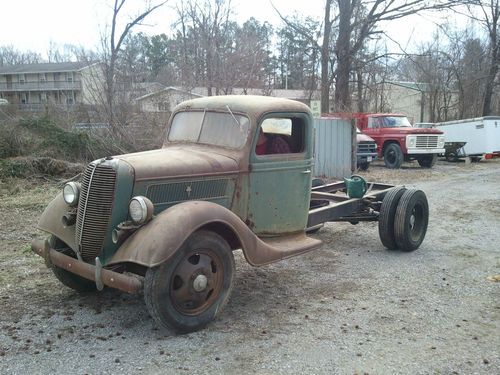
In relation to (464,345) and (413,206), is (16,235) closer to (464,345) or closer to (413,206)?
(413,206)

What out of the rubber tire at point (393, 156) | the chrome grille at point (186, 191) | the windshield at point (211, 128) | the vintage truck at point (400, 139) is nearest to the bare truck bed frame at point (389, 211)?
the windshield at point (211, 128)

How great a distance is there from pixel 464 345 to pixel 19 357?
336 centimetres

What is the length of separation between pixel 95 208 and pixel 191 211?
2.68 feet

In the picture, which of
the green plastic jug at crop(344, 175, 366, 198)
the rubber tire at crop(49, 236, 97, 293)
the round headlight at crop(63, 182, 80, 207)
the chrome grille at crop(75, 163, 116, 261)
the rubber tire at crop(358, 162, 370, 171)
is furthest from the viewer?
the rubber tire at crop(358, 162, 370, 171)

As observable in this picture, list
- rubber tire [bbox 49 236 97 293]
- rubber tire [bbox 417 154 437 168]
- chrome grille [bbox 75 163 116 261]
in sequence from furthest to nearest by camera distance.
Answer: rubber tire [bbox 417 154 437 168] → rubber tire [bbox 49 236 97 293] → chrome grille [bbox 75 163 116 261]

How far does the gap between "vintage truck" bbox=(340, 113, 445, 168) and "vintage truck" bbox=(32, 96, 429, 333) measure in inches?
485

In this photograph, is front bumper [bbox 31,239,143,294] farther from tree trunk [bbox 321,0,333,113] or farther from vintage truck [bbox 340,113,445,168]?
tree trunk [bbox 321,0,333,113]

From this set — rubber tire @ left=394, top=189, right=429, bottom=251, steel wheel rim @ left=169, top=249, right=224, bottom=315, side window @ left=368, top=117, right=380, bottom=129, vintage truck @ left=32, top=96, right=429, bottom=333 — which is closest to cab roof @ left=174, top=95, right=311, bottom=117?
vintage truck @ left=32, top=96, right=429, bottom=333

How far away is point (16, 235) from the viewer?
7.19 meters

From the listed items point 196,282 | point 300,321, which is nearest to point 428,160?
point 300,321

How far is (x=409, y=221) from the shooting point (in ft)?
21.3

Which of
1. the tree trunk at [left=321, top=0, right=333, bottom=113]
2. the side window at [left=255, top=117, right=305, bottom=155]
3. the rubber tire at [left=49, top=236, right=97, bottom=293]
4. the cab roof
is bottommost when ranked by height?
the rubber tire at [left=49, top=236, right=97, bottom=293]

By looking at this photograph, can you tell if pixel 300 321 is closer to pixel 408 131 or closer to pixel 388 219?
pixel 388 219

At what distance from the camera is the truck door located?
4.95 m
